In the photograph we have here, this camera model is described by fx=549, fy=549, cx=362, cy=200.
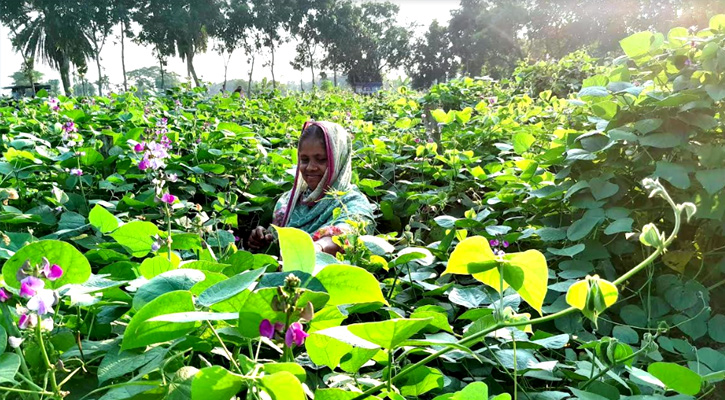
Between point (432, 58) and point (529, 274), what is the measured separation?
5880 centimetres

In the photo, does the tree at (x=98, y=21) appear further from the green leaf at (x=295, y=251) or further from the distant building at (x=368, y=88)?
the green leaf at (x=295, y=251)

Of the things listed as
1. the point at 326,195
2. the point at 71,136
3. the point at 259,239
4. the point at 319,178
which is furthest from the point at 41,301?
the point at 71,136

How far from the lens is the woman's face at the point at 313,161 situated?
9.71 ft

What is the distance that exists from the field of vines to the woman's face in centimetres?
31

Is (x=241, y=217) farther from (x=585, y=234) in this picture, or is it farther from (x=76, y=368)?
(x=76, y=368)

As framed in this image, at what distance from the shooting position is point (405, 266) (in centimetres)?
191

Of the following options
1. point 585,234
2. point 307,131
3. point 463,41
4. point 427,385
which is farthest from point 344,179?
point 463,41

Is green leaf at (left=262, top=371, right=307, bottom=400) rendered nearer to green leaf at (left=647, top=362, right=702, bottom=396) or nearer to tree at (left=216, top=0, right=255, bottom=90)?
green leaf at (left=647, top=362, right=702, bottom=396)

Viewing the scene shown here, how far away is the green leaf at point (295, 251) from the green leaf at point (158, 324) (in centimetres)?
14

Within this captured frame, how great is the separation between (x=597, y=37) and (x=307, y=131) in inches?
1628

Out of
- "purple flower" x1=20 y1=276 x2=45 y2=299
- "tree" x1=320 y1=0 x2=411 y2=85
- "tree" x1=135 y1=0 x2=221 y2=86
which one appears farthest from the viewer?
"tree" x1=320 y1=0 x2=411 y2=85

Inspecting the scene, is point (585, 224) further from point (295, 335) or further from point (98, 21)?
point (98, 21)

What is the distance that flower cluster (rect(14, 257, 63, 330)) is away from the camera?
0.69 m

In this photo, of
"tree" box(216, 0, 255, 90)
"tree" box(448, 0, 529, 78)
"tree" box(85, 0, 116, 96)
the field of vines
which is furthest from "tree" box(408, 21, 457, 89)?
the field of vines
